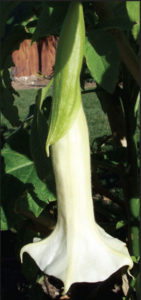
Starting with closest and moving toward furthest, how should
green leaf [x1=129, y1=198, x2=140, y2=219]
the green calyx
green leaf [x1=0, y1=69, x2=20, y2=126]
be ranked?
1. the green calyx
2. green leaf [x1=0, y1=69, x2=20, y2=126]
3. green leaf [x1=129, y1=198, x2=140, y2=219]

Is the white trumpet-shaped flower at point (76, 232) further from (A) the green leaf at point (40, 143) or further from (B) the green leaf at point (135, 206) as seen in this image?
(B) the green leaf at point (135, 206)

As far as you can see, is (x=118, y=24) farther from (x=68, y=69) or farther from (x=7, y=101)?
(x=7, y=101)

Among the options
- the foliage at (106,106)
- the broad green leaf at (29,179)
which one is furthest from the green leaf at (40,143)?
the broad green leaf at (29,179)

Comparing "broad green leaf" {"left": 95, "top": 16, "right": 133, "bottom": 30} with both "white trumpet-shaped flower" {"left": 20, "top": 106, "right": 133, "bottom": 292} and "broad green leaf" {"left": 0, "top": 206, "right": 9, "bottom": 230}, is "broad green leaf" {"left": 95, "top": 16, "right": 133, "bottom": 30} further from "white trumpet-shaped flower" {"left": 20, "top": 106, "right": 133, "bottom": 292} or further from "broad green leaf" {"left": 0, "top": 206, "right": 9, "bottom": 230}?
"broad green leaf" {"left": 0, "top": 206, "right": 9, "bottom": 230}

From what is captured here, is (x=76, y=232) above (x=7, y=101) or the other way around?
the other way around

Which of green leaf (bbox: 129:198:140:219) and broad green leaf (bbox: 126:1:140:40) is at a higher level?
broad green leaf (bbox: 126:1:140:40)

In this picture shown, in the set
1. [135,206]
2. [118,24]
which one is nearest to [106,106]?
[135,206]

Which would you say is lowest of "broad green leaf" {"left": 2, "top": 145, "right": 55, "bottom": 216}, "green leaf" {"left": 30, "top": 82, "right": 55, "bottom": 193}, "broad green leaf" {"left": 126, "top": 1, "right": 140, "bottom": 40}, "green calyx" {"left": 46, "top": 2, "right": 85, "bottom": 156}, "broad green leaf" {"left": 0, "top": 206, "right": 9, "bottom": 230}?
"broad green leaf" {"left": 0, "top": 206, "right": 9, "bottom": 230}

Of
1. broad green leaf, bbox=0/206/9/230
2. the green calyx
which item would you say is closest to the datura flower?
the green calyx

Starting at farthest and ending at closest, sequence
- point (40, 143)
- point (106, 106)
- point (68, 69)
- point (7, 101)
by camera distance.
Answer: point (106, 106) < point (7, 101) < point (40, 143) < point (68, 69)
